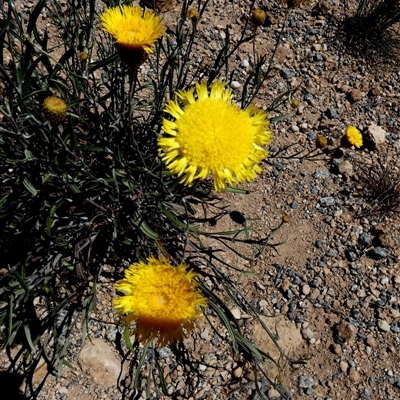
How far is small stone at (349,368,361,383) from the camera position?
3287 millimetres

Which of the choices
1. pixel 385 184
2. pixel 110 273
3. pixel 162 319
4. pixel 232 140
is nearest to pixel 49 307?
pixel 110 273

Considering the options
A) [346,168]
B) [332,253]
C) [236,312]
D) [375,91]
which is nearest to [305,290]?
[332,253]

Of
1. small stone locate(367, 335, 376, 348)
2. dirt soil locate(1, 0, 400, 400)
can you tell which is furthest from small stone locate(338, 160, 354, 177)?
small stone locate(367, 335, 376, 348)

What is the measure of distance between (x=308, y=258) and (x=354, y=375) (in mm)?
866

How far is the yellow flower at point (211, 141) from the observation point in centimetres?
211

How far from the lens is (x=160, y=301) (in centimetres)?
219

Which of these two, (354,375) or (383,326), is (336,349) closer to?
(354,375)

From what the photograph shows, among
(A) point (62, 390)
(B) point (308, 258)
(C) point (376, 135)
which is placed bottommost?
(A) point (62, 390)

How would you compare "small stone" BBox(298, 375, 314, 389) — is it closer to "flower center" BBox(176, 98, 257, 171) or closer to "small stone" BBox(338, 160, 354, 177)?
"small stone" BBox(338, 160, 354, 177)

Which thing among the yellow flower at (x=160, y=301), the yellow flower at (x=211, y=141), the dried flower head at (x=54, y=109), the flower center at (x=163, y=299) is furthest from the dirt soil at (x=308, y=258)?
the dried flower head at (x=54, y=109)

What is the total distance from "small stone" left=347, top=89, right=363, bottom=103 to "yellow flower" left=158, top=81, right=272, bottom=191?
89.6 inches

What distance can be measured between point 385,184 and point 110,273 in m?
2.27

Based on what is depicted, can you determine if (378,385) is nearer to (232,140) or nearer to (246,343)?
(246,343)

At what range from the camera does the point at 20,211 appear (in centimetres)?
301
